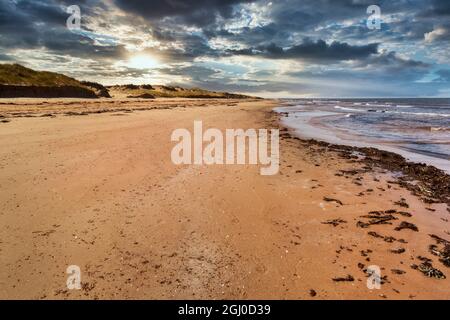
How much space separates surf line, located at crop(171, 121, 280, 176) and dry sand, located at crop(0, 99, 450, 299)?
90cm

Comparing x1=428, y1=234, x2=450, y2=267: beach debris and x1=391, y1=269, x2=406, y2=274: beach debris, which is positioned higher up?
x1=428, y1=234, x2=450, y2=267: beach debris

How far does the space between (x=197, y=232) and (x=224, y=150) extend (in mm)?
7240

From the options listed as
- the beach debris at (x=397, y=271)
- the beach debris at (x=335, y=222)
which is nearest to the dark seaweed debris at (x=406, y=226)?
the beach debris at (x=335, y=222)

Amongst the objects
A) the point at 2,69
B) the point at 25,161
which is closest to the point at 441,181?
the point at 25,161

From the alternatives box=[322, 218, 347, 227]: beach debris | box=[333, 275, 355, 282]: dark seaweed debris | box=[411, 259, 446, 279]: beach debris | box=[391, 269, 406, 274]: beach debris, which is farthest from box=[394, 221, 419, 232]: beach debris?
box=[333, 275, 355, 282]: dark seaweed debris

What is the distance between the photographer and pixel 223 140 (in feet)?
50.4

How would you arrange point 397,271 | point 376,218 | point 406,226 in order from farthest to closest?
point 376,218 → point 406,226 → point 397,271

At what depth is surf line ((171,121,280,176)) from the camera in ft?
36.4

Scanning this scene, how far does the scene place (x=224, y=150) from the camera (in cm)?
1289

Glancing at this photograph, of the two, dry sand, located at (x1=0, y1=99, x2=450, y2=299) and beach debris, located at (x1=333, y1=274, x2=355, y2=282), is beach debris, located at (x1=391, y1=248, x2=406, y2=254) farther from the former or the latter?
beach debris, located at (x1=333, y1=274, x2=355, y2=282)

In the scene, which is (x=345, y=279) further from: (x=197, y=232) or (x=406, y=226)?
(x=406, y=226)

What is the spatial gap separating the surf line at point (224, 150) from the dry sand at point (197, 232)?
0.90 meters

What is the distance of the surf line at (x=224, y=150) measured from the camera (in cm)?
1109
